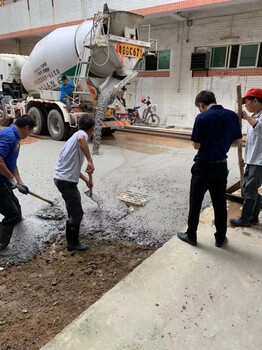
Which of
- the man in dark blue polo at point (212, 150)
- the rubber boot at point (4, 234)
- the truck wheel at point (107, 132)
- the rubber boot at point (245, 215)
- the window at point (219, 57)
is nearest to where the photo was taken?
the man in dark blue polo at point (212, 150)

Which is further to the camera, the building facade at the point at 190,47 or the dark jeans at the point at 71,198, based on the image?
the building facade at the point at 190,47

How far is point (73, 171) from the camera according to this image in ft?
9.68

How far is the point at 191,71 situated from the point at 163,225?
914cm

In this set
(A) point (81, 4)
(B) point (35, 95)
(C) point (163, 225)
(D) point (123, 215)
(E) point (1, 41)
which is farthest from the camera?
(E) point (1, 41)

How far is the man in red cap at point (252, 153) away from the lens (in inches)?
121

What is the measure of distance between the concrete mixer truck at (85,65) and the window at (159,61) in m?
4.30

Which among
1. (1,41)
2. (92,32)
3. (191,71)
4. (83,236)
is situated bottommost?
(83,236)

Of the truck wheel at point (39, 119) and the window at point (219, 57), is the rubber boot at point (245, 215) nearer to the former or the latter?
the truck wheel at point (39, 119)

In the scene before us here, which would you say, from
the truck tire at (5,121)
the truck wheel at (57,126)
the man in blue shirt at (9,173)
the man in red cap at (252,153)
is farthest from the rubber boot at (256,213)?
the truck tire at (5,121)

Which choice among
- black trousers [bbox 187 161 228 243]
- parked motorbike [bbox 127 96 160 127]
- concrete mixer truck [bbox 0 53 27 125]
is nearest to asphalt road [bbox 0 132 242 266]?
black trousers [bbox 187 161 228 243]

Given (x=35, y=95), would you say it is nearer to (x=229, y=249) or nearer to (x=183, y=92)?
(x=183, y=92)

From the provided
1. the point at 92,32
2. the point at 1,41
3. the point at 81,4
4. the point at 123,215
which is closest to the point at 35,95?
the point at 92,32

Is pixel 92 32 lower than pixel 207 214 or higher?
higher

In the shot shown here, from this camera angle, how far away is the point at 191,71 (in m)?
11.2
